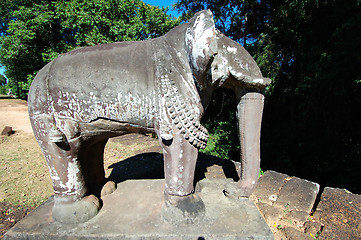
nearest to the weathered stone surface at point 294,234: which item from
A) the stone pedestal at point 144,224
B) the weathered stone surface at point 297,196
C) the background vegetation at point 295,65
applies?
the weathered stone surface at point 297,196

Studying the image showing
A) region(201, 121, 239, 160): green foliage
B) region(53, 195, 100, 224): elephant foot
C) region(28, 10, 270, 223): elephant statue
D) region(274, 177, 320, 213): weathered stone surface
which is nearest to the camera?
region(28, 10, 270, 223): elephant statue

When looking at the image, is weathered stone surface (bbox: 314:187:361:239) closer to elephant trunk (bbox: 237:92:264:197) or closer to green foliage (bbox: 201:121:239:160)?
elephant trunk (bbox: 237:92:264:197)

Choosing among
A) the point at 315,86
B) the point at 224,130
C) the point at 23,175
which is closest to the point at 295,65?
the point at 315,86

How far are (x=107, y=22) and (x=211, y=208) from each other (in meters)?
5.32

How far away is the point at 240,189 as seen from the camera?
77.0 inches

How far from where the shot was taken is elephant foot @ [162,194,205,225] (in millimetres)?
1662

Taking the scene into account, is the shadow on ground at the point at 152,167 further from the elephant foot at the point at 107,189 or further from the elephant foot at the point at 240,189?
the elephant foot at the point at 240,189

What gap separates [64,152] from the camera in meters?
1.60

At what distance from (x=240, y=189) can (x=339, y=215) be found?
1.05 meters

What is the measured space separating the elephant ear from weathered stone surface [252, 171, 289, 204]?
1851mm

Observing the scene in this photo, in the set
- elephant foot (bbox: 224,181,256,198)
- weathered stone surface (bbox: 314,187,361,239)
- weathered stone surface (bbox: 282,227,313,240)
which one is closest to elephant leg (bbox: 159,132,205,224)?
elephant foot (bbox: 224,181,256,198)

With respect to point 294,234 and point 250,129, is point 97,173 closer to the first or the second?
point 250,129

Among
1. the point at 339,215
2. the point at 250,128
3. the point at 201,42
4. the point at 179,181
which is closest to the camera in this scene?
the point at 201,42

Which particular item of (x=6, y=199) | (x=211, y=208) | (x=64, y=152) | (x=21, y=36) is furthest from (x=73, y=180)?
(x=21, y=36)
